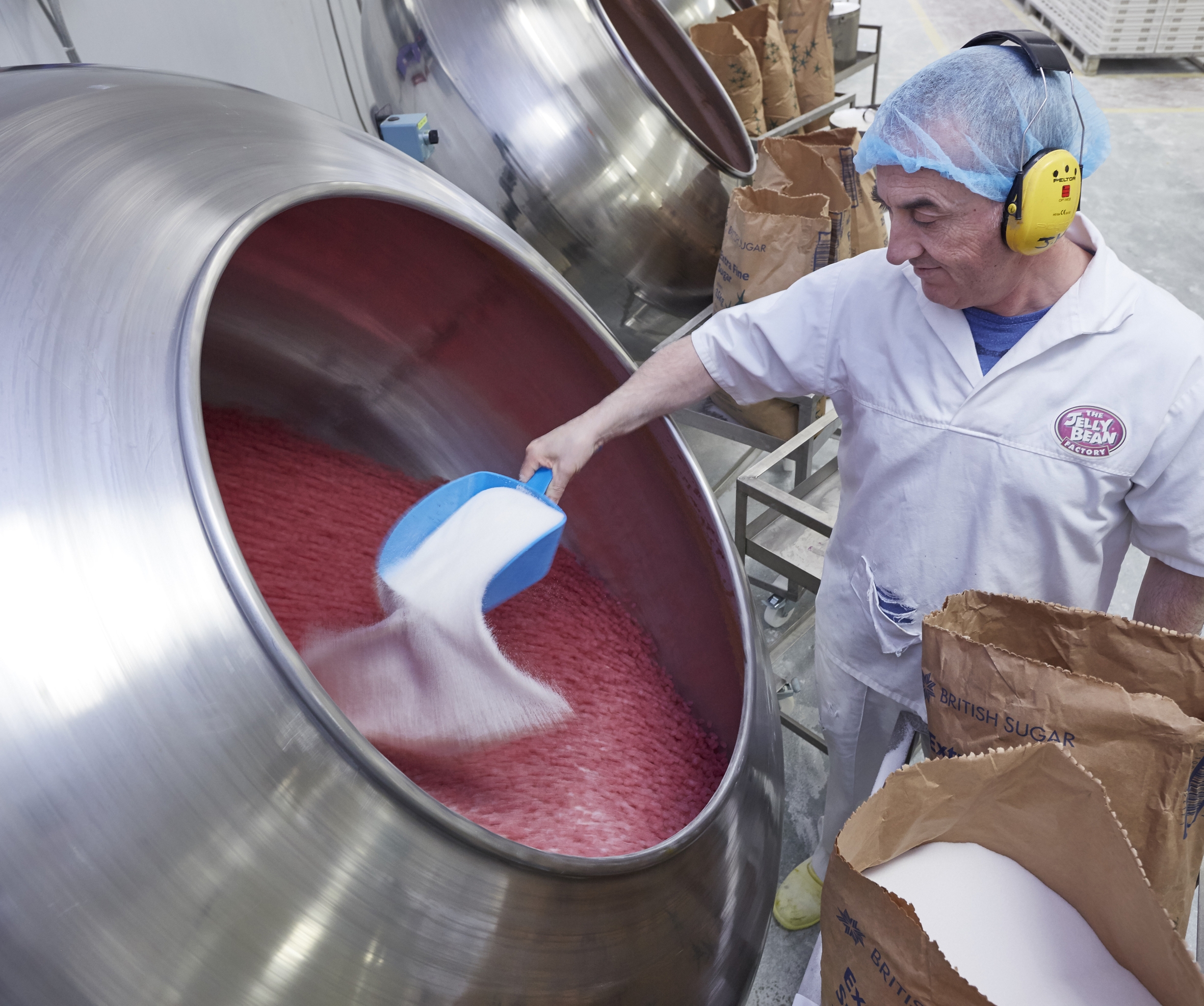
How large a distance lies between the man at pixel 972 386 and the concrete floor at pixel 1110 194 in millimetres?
481

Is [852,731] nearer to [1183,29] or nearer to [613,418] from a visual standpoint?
[613,418]

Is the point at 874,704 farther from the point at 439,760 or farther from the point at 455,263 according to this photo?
the point at 455,263

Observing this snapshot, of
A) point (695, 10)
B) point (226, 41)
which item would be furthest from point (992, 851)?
point (695, 10)

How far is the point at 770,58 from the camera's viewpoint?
2994 millimetres

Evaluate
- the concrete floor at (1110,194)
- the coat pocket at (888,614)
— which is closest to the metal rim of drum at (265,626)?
the coat pocket at (888,614)

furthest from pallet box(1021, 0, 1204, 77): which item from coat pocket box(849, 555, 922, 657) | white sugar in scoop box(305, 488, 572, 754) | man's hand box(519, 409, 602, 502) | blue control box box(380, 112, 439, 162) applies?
white sugar in scoop box(305, 488, 572, 754)

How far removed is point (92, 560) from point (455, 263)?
0.71 meters

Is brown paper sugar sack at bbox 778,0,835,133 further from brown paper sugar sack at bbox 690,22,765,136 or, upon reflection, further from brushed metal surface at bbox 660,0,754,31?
brown paper sugar sack at bbox 690,22,765,136

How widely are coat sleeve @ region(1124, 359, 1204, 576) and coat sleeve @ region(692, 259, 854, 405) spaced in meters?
0.36

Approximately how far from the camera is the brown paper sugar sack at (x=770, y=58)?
9.71ft

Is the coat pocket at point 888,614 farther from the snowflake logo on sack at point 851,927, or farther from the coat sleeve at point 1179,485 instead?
the snowflake logo on sack at point 851,927

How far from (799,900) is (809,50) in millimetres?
2980

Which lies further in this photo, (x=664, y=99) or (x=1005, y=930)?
(x=664, y=99)

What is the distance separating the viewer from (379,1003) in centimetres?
56
